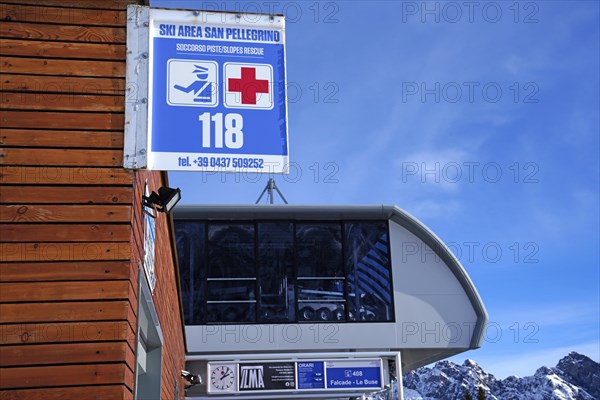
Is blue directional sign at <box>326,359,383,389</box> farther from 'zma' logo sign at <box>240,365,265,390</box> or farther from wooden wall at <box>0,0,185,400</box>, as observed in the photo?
wooden wall at <box>0,0,185,400</box>

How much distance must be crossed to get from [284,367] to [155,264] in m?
10.0

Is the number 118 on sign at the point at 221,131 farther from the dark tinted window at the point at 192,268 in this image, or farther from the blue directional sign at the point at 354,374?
the dark tinted window at the point at 192,268

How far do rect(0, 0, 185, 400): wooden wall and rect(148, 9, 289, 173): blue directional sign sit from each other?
12.2 inches

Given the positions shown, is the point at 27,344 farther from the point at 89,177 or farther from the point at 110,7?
the point at 110,7

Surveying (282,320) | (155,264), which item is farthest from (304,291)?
(155,264)

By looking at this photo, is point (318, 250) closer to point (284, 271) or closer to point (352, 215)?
point (284, 271)

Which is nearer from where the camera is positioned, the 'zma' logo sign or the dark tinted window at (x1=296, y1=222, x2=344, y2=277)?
the 'zma' logo sign

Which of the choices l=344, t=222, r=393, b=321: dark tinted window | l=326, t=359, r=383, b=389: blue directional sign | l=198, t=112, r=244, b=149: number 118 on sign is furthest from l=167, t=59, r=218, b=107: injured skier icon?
l=344, t=222, r=393, b=321: dark tinted window

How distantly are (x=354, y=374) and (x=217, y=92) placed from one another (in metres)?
11.7

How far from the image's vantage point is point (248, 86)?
17.9 ft

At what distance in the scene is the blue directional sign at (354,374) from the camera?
15961 mm

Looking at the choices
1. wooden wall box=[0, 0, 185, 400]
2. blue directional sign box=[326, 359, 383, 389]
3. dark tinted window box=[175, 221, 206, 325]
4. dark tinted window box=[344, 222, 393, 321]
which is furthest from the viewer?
dark tinted window box=[344, 222, 393, 321]

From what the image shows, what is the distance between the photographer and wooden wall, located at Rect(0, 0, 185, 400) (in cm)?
438

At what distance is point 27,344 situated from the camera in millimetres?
4367
